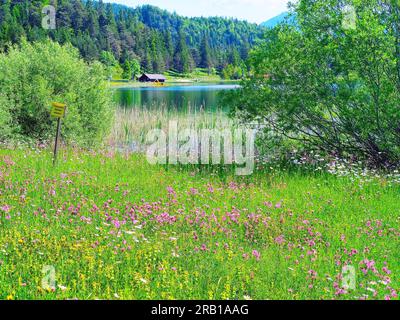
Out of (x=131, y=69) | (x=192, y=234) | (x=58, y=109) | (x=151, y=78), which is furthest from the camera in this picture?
(x=151, y=78)

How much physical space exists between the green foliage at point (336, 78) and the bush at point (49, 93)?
6320 mm

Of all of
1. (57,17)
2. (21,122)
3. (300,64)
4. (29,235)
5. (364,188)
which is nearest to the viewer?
(29,235)

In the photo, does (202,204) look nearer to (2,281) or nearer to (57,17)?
(2,281)

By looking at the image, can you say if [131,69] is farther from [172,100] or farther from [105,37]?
[172,100]

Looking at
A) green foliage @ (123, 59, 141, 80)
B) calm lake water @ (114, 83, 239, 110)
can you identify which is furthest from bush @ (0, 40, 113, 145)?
green foliage @ (123, 59, 141, 80)

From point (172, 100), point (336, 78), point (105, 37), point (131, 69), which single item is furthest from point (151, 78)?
point (336, 78)

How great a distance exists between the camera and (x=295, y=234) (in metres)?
8.27

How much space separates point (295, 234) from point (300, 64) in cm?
752

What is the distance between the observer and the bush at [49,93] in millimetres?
17938

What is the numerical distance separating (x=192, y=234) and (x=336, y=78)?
815 centimetres

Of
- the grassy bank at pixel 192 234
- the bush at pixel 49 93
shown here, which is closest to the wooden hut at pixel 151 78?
the bush at pixel 49 93

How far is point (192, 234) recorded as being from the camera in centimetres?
795

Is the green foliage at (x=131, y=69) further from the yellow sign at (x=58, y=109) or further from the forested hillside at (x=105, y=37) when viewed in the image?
the yellow sign at (x=58, y=109)
